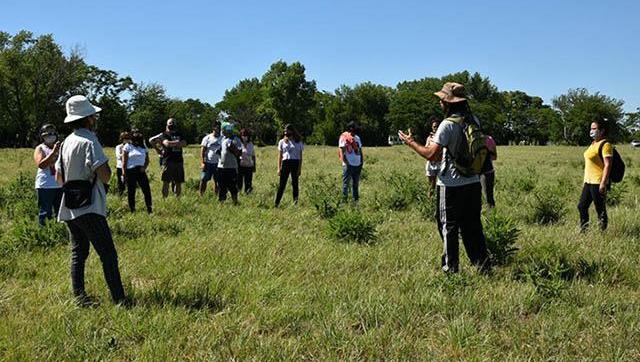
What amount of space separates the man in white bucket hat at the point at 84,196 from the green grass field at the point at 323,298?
252mm

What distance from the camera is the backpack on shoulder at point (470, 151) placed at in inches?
200

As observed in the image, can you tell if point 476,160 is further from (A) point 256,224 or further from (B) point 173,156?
(B) point 173,156

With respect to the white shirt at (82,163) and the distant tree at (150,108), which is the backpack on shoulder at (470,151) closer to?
the white shirt at (82,163)

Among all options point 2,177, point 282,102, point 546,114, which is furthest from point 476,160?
point 546,114

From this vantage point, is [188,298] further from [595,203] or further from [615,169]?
[615,169]

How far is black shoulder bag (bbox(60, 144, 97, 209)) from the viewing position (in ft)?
14.6

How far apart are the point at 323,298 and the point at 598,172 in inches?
188

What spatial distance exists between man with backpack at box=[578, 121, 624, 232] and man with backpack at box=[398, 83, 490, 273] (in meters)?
2.82

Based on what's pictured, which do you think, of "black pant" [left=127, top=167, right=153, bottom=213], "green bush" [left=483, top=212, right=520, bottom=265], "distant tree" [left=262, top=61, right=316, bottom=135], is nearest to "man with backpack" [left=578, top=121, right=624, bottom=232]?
"green bush" [left=483, top=212, right=520, bottom=265]

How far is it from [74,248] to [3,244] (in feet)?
8.10

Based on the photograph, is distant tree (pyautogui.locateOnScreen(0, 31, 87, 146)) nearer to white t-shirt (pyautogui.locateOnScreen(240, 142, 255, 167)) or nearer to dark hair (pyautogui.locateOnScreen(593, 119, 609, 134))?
white t-shirt (pyautogui.locateOnScreen(240, 142, 255, 167))

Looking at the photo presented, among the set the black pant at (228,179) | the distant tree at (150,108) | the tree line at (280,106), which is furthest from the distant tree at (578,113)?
the black pant at (228,179)

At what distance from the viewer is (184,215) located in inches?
372

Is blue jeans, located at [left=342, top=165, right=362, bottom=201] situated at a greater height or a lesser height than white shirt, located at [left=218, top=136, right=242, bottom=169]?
lesser
